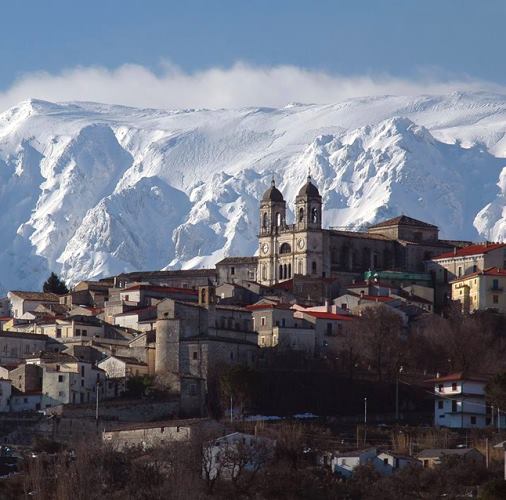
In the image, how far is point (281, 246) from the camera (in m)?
138

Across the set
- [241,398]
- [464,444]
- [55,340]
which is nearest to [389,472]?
[464,444]

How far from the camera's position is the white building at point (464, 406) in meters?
102

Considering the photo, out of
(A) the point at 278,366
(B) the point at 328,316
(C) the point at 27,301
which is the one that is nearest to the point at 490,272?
(B) the point at 328,316

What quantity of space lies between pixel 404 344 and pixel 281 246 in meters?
24.4

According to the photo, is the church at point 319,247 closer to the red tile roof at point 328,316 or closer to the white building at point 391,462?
the red tile roof at point 328,316

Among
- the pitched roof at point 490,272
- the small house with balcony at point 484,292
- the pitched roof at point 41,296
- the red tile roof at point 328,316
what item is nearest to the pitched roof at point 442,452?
the red tile roof at point 328,316

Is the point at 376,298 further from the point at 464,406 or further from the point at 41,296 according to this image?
the point at 464,406

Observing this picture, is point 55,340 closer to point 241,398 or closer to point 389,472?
point 241,398

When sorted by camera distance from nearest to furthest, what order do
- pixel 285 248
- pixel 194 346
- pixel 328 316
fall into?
pixel 194 346 < pixel 328 316 < pixel 285 248

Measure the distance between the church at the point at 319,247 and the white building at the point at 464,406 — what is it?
97.9ft

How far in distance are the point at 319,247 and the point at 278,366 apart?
2642cm

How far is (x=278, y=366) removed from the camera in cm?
10906

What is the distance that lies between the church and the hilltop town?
289 millimetres

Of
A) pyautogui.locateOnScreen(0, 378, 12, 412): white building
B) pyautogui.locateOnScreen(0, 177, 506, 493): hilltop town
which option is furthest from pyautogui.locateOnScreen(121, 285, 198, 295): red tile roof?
pyautogui.locateOnScreen(0, 378, 12, 412): white building
